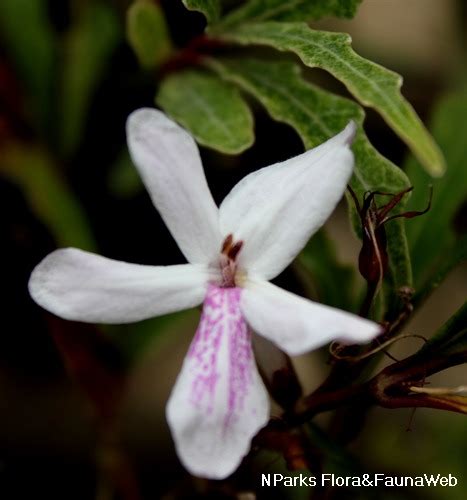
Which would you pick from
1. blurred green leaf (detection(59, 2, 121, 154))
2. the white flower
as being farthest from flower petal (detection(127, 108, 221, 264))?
blurred green leaf (detection(59, 2, 121, 154))

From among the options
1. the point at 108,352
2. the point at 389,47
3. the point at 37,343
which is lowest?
the point at 37,343

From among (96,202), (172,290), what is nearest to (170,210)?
(172,290)

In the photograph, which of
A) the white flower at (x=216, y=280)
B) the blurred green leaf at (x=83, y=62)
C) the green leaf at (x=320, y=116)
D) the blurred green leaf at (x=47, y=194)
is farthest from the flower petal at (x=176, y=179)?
the blurred green leaf at (x=83, y=62)

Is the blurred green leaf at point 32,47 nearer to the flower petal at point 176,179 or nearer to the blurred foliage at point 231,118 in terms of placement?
the blurred foliage at point 231,118

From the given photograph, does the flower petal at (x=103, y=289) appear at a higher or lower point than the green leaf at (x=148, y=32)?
lower

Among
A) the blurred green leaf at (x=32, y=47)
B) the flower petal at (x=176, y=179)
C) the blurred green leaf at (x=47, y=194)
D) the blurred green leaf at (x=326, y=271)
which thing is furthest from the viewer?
the blurred green leaf at (x=32, y=47)

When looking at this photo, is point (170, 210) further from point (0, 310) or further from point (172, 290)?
point (0, 310)
